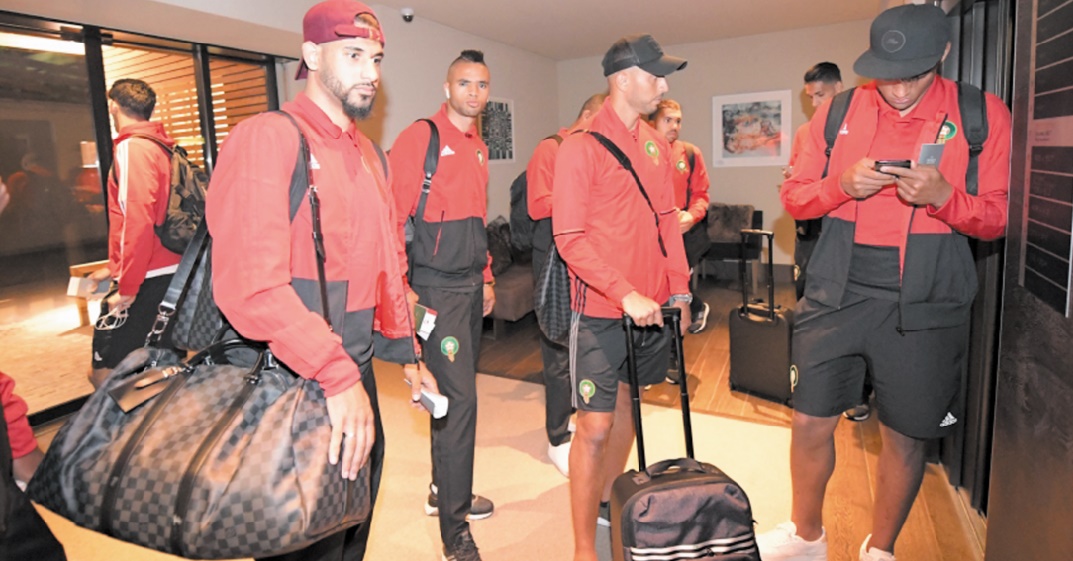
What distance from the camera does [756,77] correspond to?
8109 millimetres

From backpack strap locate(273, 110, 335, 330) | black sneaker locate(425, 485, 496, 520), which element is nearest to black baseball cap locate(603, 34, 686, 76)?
backpack strap locate(273, 110, 335, 330)

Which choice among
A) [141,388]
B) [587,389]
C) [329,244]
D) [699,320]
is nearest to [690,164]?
[699,320]

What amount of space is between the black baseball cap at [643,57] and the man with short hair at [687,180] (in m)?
2.19

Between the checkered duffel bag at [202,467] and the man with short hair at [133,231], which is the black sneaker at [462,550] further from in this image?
the man with short hair at [133,231]

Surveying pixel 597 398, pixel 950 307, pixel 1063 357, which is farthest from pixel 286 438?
pixel 950 307

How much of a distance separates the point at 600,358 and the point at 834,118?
3.65 feet

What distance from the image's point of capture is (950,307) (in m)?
1.99

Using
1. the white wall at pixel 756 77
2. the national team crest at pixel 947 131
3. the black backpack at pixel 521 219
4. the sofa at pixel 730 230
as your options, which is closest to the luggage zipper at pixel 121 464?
the national team crest at pixel 947 131

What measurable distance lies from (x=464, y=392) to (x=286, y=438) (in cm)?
129

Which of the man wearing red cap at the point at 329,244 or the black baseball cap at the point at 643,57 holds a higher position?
the black baseball cap at the point at 643,57

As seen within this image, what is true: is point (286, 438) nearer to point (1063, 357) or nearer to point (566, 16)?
point (1063, 357)

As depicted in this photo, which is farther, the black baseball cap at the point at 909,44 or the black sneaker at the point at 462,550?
the black sneaker at the point at 462,550

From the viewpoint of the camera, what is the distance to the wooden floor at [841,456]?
99.0 inches

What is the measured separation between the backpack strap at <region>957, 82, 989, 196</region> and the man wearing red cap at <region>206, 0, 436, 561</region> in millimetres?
1693
